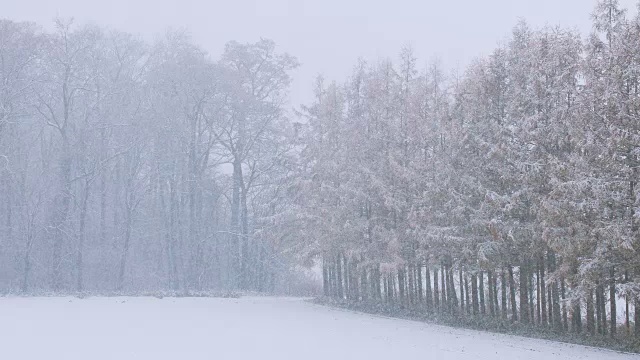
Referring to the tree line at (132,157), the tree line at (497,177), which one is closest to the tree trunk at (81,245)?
the tree line at (132,157)

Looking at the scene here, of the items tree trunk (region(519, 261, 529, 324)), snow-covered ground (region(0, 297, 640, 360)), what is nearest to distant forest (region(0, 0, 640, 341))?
tree trunk (region(519, 261, 529, 324))

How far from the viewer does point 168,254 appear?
1710 inches

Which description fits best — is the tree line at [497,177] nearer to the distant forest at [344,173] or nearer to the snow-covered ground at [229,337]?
the distant forest at [344,173]

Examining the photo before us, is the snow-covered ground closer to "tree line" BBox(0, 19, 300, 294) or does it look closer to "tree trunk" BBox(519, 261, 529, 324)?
"tree trunk" BBox(519, 261, 529, 324)

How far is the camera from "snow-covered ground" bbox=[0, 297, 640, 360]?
48.6ft

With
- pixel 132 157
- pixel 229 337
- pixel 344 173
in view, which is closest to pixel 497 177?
pixel 344 173

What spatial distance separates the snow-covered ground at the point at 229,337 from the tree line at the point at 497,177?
268 centimetres

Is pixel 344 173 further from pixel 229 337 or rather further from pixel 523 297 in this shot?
pixel 229 337

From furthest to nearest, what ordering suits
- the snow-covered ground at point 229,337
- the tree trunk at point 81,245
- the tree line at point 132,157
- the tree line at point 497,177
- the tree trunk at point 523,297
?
the tree trunk at point 81,245
the tree line at point 132,157
the tree trunk at point 523,297
the tree line at point 497,177
the snow-covered ground at point 229,337

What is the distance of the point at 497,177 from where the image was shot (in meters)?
23.1

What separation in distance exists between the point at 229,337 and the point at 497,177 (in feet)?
36.3

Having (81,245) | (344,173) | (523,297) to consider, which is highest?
(344,173)

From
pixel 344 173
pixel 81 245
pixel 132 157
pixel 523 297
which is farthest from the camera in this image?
pixel 132 157

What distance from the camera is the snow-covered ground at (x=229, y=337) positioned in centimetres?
1483
